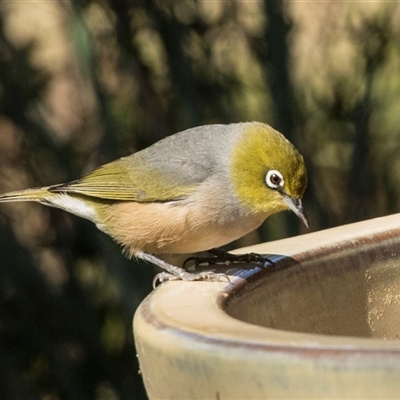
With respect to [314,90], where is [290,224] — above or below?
below

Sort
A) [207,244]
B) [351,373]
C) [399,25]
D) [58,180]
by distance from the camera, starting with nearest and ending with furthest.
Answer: [351,373]
[207,244]
[58,180]
[399,25]

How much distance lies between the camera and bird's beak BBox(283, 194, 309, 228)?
11.7ft

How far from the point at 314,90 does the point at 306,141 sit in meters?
0.47

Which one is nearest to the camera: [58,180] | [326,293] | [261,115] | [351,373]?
[351,373]

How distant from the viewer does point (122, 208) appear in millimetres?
3969

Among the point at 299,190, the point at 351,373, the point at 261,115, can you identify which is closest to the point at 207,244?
the point at 299,190

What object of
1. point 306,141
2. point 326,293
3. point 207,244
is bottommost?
point 306,141

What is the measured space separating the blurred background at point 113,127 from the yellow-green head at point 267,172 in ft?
4.88

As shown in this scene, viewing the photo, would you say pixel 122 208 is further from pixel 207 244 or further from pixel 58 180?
pixel 58 180

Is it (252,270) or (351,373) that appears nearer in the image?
(351,373)

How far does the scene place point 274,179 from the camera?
3.59 m

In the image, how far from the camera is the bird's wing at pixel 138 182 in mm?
3756

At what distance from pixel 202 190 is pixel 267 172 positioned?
266 millimetres

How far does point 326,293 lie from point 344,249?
166mm
